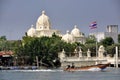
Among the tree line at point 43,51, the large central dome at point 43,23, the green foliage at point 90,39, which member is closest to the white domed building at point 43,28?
the large central dome at point 43,23

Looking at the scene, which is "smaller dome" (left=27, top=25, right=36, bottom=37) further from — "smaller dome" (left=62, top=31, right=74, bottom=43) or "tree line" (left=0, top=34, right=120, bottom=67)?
"tree line" (left=0, top=34, right=120, bottom=67)

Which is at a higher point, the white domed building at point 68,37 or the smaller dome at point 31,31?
the smaller dome at point 31,31

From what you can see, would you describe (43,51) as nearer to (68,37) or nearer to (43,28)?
(68,37)

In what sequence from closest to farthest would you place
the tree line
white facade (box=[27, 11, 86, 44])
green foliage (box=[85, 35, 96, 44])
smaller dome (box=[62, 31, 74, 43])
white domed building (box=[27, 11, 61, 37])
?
the tree line < smaller dome (box=[62, 31, 74, 43]) < white facade (box=[27, 11, 86, 44]) < white domed building (box=[27, 11, 61, 37]) < green foliage (box=[85, 35, 96, 44])

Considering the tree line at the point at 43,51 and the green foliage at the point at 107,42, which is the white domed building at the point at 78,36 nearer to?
the green foliage at the point at 107,42

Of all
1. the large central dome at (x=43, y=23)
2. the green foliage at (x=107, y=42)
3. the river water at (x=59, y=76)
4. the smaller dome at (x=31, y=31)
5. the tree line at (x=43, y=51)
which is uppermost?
the large central dome at (x=43, y=23)

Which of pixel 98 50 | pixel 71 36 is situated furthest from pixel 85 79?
pixel 71 36

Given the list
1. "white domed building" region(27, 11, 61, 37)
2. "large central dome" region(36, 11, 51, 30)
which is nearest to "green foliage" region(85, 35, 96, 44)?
"white domed building" region(27, 11, 61, 37)

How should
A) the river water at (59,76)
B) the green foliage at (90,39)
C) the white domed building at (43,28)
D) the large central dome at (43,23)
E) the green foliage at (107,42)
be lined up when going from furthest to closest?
1. the green foliage at (90,39)
2. the large central dome at (43,23)
3. the white domed building at (43,28)
4. the green foliage at (107,42)
5. the river water at (59,76)

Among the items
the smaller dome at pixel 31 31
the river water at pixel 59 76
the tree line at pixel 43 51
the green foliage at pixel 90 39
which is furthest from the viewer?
the green foliage at pixel 90 39

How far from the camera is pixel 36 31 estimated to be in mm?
130625

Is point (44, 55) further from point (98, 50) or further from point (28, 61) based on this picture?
point (98, 50)

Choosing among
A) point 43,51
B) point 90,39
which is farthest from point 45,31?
point 43,51

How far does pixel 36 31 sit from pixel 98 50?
24.5 metres
